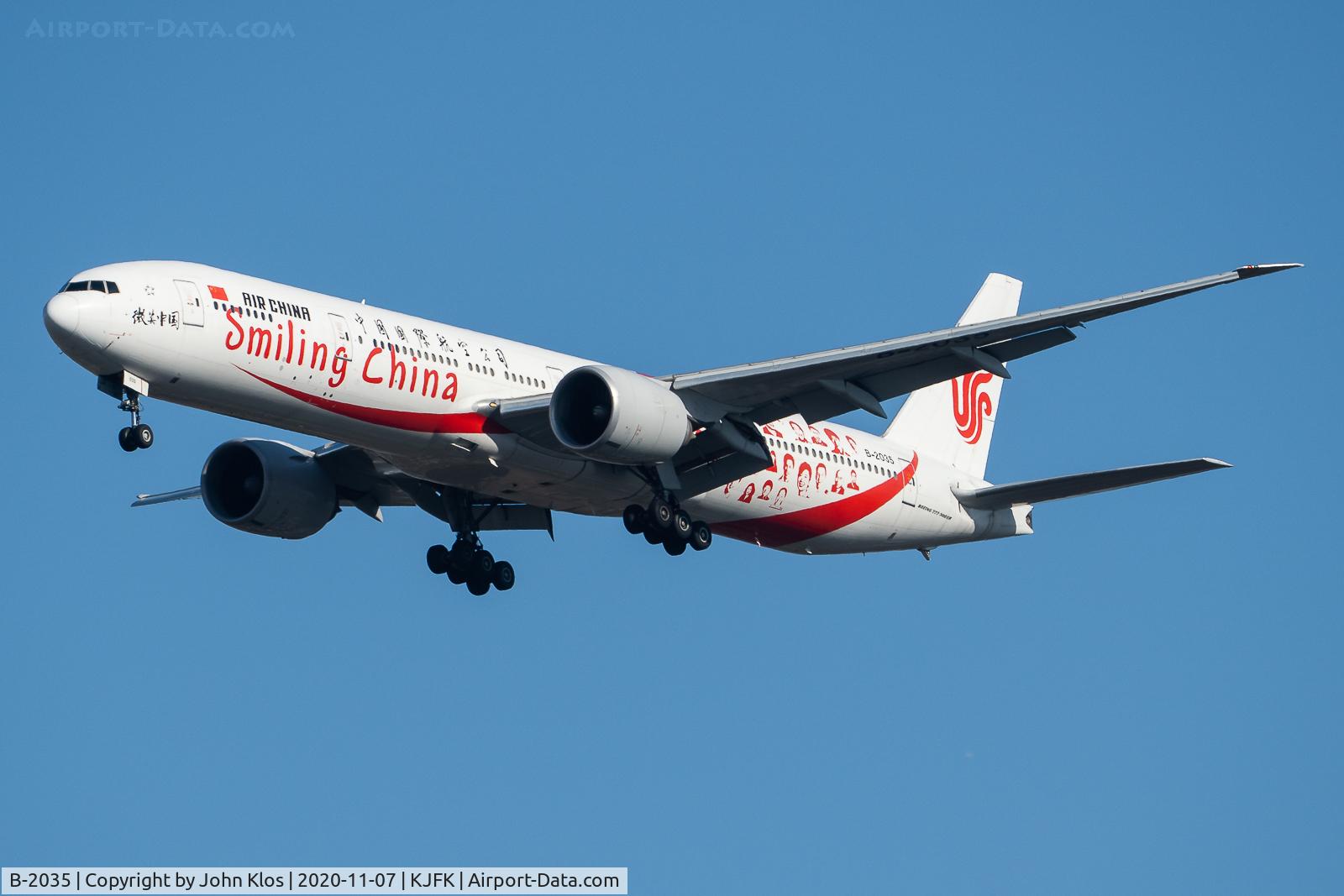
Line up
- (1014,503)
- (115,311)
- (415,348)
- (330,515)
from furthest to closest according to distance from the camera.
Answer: (1014,503) < (330,515) < (415,348) < (115,311)

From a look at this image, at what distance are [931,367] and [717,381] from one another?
4.00 metres

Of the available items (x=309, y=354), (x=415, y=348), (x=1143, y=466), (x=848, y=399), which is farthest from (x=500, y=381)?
(x=1143, y=466)

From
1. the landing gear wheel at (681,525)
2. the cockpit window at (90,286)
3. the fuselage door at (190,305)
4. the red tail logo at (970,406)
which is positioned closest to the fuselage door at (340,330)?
the fuselage door at (190,305)

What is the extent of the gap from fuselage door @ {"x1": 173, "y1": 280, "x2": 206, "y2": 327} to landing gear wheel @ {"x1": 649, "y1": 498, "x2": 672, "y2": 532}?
9.76 m

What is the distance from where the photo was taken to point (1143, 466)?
35.0 meters

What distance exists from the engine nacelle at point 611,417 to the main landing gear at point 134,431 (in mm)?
7169

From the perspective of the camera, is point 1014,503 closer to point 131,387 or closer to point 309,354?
point 309,354

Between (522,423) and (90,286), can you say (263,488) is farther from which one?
(90,286)

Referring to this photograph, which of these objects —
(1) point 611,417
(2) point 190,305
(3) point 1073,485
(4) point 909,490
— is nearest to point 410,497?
(1) point 611,417

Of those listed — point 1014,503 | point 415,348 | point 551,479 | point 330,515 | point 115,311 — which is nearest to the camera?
point 115,311

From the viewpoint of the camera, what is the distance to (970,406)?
45.9m

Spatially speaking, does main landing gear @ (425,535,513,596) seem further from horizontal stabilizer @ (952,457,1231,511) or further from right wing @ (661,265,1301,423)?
horizontal stabilizer @ (952,457,1231,511)

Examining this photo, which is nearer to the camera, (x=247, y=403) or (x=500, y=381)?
(x=247, y=403)

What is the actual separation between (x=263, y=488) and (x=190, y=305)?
7874 mm
